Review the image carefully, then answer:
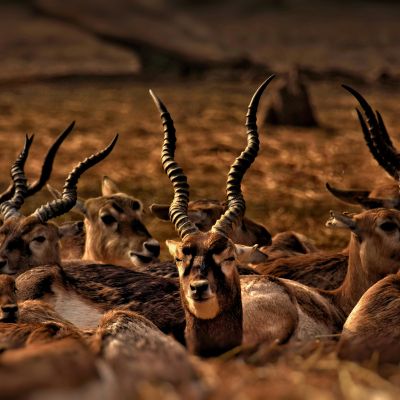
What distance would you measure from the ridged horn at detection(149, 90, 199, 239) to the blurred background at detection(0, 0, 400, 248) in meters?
4.07

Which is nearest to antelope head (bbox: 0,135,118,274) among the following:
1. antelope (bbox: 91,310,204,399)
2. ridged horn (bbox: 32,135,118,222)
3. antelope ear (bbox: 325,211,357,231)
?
ridged horn (bbox: 32,135,118,222)

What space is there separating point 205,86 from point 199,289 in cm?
2033

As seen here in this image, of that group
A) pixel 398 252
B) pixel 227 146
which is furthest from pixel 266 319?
pixel 227 146

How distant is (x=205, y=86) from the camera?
27.2 m

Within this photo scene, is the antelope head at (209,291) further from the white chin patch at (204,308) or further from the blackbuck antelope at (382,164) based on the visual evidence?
the blackbuck antelope at (382,164)

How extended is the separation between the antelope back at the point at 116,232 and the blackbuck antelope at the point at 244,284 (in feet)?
6.51

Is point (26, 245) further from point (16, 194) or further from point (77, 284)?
point (77, 284)

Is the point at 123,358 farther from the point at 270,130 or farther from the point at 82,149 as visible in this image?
the point at 270,130

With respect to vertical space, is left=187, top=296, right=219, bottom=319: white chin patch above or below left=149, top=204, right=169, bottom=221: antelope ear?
above

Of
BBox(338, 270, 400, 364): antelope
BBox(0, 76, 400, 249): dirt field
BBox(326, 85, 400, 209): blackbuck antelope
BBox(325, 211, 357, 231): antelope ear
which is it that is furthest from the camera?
BBox(0, 76, 400, 249): dirt field

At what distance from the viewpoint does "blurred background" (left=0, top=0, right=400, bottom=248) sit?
1623 centimetres

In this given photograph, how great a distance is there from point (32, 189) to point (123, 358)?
5985 mm

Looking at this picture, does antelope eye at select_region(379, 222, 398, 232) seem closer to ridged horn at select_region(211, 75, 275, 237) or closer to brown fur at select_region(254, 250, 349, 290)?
brown fur at select_region(254, 250, 349, 290)

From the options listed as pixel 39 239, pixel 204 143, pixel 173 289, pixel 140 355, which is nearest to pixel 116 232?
pixel 39 239
